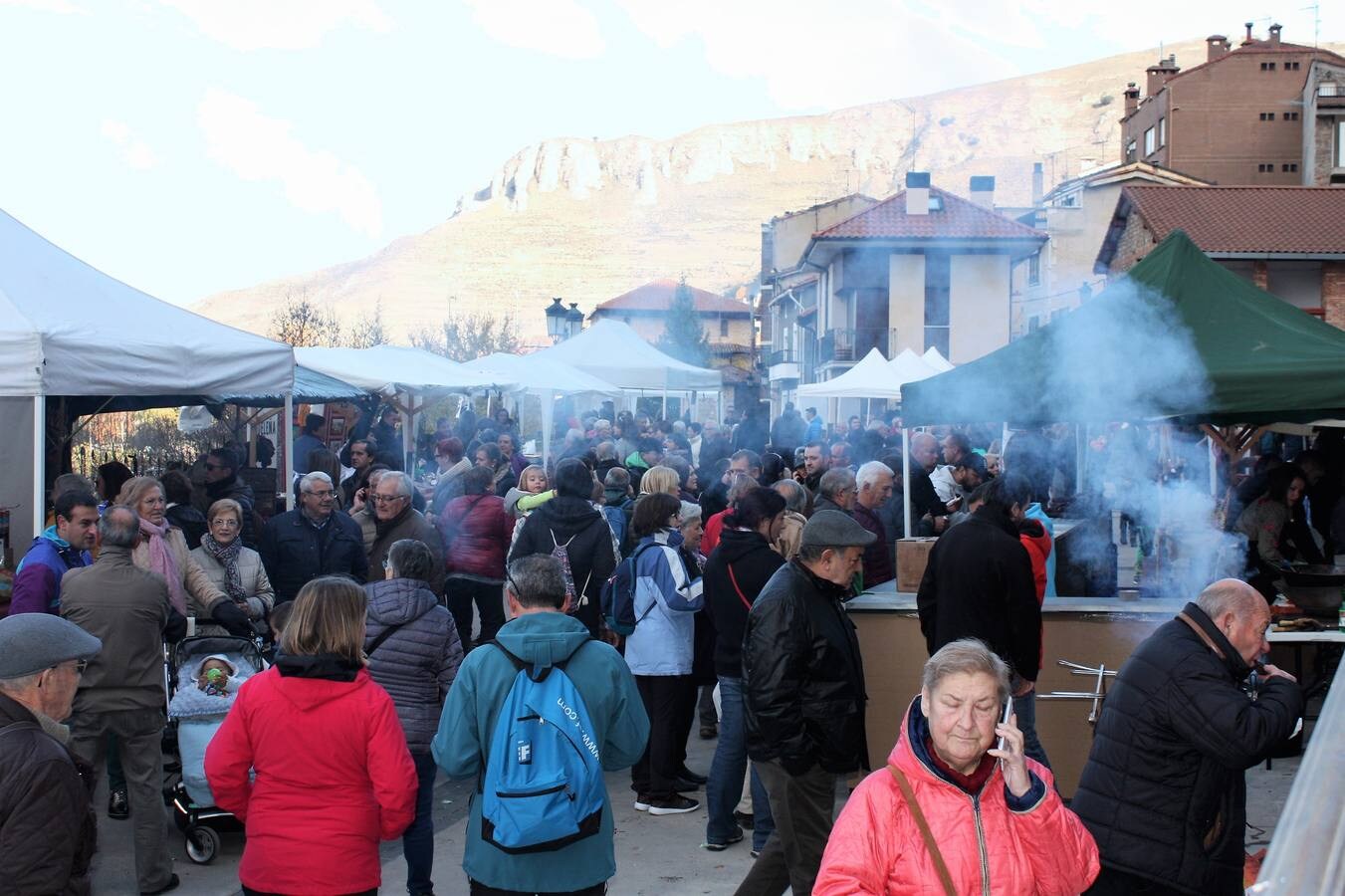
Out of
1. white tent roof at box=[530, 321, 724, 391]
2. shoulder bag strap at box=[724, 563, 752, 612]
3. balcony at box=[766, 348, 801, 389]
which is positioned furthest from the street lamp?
balcony at box=[766, 348, 801, 389]

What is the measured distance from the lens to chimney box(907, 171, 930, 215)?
4224 cm

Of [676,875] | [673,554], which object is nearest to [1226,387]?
[673,554]

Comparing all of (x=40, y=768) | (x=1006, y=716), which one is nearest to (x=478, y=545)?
(x=40, y=768)

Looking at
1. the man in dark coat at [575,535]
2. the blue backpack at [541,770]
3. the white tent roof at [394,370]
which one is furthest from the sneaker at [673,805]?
the white tent roof at [394,370]

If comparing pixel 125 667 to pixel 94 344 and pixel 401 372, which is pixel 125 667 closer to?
pixel 94 344

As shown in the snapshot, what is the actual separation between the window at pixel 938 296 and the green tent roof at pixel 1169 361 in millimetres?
35465

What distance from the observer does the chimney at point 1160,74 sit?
2157 inches

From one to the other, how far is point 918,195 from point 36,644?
139ft

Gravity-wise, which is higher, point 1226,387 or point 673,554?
point 1226,387

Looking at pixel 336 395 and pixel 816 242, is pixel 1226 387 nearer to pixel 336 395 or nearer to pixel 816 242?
pixel 336 395

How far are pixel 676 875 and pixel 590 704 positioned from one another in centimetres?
236

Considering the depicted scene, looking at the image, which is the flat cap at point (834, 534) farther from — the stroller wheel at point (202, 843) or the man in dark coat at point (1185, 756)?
the stroller wheel at point (202, 843)

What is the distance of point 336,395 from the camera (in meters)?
15.1

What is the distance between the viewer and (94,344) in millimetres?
6816
